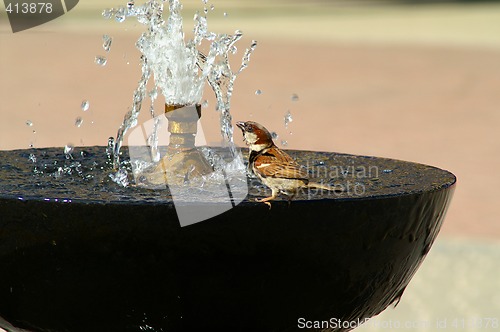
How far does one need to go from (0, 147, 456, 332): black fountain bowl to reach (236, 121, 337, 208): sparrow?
86 mm

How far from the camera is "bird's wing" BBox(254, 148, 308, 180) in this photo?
2793 mm

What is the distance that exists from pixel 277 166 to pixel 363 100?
10.2 m

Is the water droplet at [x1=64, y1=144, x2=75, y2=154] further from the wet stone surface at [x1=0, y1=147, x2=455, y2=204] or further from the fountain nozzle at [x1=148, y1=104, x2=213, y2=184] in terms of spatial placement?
the fountain nozzle at [x1=148, y1=104, x2=213, y2=184]

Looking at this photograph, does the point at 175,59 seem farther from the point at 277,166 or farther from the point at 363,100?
the point at 363,100

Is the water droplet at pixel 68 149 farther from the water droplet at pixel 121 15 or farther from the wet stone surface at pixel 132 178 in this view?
the water droplet at pixel 121 15

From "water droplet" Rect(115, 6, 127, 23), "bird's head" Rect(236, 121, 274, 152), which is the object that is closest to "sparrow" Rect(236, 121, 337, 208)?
"bird's head" Rect(236, 121, 274, 152)

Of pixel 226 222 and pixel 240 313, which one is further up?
pixel 226 222

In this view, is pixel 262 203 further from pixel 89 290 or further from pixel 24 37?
pixel 24 37

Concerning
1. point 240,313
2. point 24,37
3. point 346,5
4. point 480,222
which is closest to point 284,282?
point 240,313

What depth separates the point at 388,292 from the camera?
3.03 metres

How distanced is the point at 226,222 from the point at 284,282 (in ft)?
0.89

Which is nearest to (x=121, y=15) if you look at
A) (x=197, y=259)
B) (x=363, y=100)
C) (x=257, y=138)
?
(x=257, y=138)

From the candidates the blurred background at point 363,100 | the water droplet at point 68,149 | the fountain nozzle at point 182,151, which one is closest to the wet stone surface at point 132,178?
the water droplet at point 68,149

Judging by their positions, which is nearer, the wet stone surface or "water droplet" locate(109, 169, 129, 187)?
the wet stone surface
